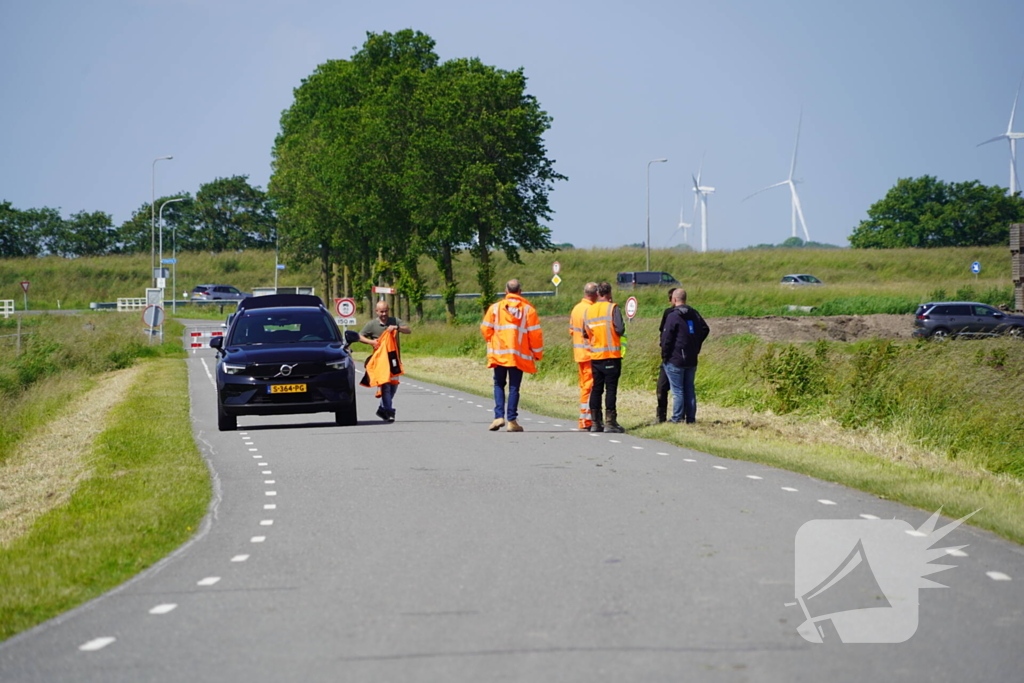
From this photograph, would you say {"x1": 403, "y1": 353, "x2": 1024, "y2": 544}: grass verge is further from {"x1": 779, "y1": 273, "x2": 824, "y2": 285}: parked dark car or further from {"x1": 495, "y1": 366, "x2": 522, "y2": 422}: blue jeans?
{"x1": 779, "y1": 273, "x2": 824, "y2": 285}: parked dark car

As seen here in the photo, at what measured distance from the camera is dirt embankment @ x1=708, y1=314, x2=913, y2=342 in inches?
1868

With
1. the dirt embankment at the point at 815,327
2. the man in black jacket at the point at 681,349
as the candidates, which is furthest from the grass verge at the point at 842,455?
the dirt embankment at the point at 815,327

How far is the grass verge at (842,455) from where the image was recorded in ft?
30.5

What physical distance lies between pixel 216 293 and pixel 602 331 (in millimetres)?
83996

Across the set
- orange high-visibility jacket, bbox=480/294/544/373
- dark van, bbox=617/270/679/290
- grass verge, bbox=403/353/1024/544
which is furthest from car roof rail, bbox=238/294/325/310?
dark van, bbox=617/270/679/290

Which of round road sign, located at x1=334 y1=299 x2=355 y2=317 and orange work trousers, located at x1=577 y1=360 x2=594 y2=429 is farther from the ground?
round road sign, located at x1=334 y1=299 x2=355 y2=317

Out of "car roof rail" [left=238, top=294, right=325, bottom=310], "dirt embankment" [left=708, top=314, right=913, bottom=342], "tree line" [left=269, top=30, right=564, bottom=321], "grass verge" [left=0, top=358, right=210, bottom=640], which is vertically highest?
"tree line" [left=269, top=30, right=564, bottom=321]

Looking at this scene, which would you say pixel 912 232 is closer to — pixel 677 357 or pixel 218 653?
pixel 677 357

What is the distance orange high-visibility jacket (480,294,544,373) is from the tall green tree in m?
118

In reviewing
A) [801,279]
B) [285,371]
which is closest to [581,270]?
[801,279]

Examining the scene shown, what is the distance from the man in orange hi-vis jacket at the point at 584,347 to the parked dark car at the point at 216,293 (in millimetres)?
81316

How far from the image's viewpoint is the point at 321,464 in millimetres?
12109

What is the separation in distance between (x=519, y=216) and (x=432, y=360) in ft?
46.5

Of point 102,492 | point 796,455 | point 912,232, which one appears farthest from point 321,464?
point 912,232
